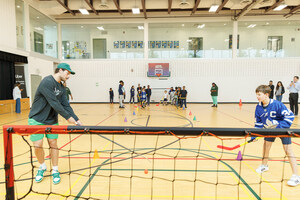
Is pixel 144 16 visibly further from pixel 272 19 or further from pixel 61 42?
pixel 272 19

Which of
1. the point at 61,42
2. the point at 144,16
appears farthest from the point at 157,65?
the point at 61,42

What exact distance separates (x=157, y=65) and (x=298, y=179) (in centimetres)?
1591

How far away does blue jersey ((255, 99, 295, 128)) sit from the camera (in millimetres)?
2707

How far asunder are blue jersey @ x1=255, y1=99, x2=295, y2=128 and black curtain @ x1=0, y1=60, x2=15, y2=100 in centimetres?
1312

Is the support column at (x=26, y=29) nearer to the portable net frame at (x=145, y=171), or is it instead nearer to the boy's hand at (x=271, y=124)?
the portable net frame at (x=145, y=171)

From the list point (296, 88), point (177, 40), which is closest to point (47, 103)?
point (296, 88)

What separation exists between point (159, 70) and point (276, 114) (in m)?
15.4

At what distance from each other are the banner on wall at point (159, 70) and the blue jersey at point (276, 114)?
15.1 meters

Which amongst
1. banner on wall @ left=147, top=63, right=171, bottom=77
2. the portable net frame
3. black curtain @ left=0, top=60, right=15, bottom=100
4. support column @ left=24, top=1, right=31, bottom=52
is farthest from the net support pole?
banner on wall @ left=147, top=63, right=171, bottom=77

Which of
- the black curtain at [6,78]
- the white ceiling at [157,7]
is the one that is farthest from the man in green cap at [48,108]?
the white ceiling at [157,7]

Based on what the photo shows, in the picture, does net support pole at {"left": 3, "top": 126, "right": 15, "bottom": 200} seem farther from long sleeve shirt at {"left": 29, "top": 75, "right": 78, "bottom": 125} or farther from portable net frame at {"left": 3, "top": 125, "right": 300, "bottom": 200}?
long sleeve shirt at {"left": 29, "top": 75, "right": 78, "bottom": 125}

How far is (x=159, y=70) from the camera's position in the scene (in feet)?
58.9

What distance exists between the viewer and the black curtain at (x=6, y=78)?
11023mm

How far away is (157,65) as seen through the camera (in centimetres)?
1798
